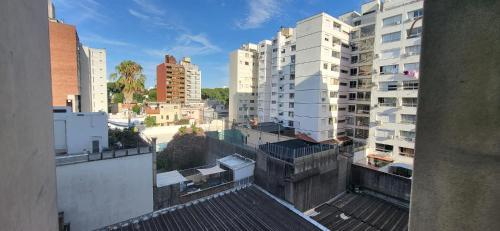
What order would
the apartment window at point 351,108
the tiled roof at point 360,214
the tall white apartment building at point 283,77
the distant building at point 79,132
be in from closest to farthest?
the tiled roof at point 360,214 < the distant building at point 79,132 < the apartment window at point 351,108 < the tall white apartment building at point 283,77

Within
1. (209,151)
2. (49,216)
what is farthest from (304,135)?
(49,216)

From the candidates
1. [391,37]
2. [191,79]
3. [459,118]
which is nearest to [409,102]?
[391,37]

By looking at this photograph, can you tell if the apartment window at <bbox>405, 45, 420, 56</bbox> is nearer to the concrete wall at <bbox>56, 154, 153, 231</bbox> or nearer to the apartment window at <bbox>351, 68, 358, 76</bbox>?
the apartment window at <bbox>351, 68, 358, 76</bbox>

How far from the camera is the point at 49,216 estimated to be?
6.49ft

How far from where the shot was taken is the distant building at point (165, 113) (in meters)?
34.2

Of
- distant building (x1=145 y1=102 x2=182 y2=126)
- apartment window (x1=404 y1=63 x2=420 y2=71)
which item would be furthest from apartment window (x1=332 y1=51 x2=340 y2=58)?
distant building (x1=145 y1=102 x2=182 y2=126)

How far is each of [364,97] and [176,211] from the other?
79.9 ft

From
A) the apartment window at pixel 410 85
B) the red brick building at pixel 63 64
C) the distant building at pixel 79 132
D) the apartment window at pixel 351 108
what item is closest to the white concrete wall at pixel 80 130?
the distant building at pixel 79 132

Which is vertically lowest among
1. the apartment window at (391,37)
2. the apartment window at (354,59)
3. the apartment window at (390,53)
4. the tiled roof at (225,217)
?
the tiled roof at (225,217)

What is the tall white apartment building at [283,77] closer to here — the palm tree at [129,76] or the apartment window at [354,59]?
the apartment window at [354,59]

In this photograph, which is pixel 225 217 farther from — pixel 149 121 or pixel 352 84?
pixel 149 121

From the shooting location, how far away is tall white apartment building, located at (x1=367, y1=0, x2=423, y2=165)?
1892 centimetres

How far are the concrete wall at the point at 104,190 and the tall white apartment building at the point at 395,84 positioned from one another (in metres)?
19.3

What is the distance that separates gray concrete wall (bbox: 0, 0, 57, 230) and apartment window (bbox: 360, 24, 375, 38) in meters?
29.2
